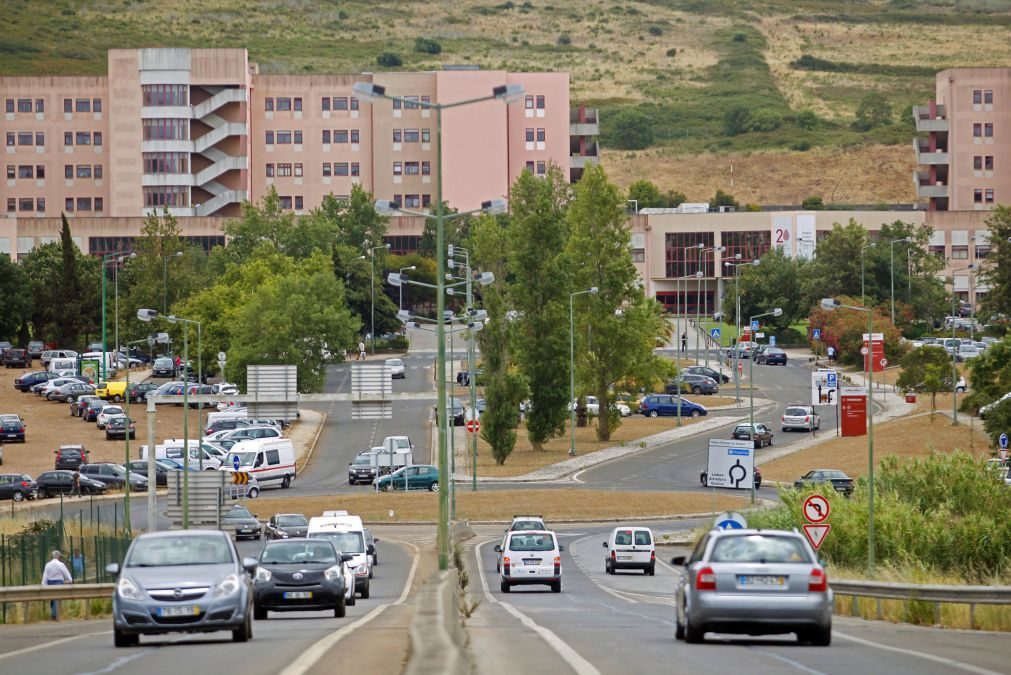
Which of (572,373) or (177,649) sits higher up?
(572,373)

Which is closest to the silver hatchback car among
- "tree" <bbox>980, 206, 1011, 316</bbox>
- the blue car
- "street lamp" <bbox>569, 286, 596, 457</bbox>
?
"street lamp" <bbox>569, 286, 596, 457</bbox>

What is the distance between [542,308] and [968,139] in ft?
285

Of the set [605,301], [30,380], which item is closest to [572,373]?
[605,301]

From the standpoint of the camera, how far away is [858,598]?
101ft

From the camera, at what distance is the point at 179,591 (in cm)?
1997

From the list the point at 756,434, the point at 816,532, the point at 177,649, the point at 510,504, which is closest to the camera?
the point at 177,649

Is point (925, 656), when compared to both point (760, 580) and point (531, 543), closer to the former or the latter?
point (760, 580)

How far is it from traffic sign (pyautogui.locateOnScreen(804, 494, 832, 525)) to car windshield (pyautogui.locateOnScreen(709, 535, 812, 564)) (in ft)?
55.1

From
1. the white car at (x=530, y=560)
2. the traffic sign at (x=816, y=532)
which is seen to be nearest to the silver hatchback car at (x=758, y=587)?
the traffic sign at (x=816, y=532)

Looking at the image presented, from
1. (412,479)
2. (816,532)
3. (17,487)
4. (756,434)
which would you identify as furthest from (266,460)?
(816,532)

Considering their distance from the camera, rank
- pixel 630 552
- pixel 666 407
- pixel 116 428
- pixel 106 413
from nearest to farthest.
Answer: pixel 630 552 < pixel 116 428 < pixel 106 413 < pixel 666 407

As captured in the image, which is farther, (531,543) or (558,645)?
(531,543)

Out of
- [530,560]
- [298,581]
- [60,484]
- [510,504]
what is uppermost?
[298,581]

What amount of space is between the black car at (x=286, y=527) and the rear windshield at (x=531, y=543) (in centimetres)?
1198
